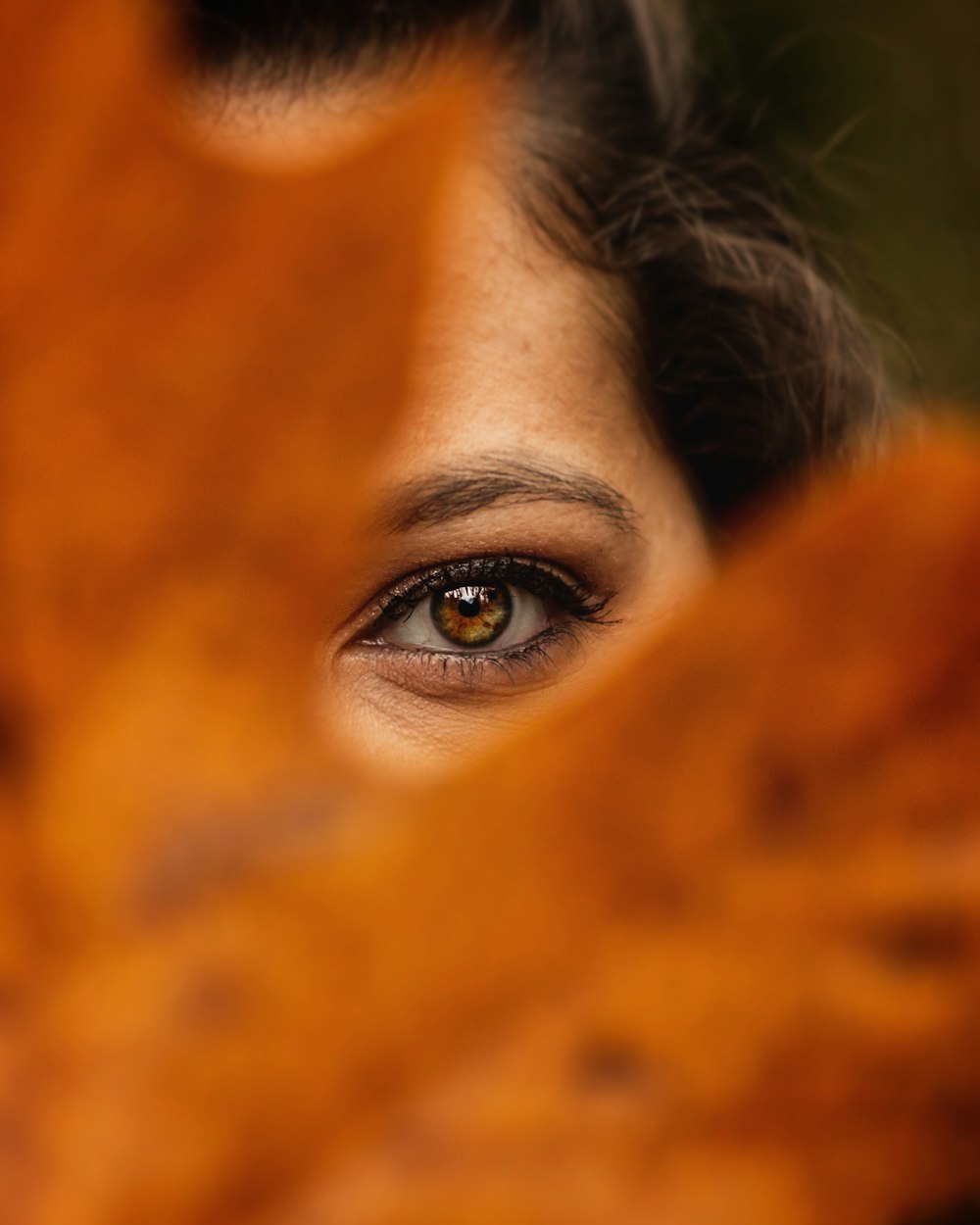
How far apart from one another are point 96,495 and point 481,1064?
0.12 m

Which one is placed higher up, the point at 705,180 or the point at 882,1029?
the point at 705,180

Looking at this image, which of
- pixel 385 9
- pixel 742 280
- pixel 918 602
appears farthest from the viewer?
pixel 742 280

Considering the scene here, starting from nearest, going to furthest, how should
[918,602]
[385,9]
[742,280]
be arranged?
[918,602], [385,9], [742,280]

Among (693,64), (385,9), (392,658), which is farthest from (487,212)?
(693,64)

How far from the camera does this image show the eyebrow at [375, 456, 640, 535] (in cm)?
59

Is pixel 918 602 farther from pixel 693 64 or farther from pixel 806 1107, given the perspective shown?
pixel 693 64

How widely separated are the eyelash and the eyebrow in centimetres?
5

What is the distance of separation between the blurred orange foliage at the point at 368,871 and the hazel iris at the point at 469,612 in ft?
1.68

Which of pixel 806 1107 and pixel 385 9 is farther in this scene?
pixel 385 9

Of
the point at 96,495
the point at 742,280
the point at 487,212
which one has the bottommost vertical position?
the point at 96,495

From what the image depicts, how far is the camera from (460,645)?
72cm

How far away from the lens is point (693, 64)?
939mm

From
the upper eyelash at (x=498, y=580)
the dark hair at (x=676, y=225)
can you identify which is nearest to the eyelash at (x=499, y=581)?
the upper eyelash at (x=498, y=580)

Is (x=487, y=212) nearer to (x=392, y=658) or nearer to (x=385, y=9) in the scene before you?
(x=385, y=9)
